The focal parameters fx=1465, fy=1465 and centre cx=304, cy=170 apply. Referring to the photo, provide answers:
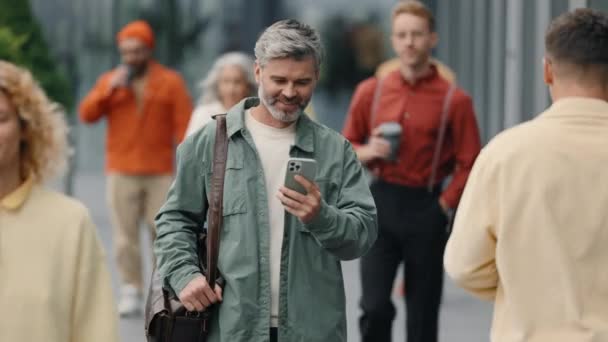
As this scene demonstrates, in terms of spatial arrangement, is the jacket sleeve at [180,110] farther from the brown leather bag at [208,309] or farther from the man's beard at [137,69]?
the brown leather bag at [208,309]

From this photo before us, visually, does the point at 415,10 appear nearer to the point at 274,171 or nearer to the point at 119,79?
the point at 274,171

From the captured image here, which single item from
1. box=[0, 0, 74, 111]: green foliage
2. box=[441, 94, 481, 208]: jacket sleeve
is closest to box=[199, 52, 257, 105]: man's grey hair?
box=[441, 94, 481, 208]: jacket sleeve

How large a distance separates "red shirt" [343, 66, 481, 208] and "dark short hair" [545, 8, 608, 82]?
304 cm

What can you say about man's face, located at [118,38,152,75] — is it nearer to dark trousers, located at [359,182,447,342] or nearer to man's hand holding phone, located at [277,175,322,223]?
dark trousers, located at [359,182,447,342]

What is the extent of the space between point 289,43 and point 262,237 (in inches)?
24.7

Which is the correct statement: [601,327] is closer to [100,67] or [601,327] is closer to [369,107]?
[369,107]

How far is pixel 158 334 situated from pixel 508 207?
4.40ft

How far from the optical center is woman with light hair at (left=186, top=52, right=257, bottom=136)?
8156mm

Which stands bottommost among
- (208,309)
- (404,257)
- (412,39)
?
(404,257)

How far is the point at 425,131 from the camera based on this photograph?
23.9 ft

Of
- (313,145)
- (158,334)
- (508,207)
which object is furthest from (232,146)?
(508,207)

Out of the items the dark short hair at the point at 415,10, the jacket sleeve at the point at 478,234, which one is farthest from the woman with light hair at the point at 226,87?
the jacket sleeve at the point at 478,234

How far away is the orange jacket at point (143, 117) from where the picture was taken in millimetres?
10312

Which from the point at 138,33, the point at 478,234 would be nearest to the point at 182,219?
the point at 478,234
